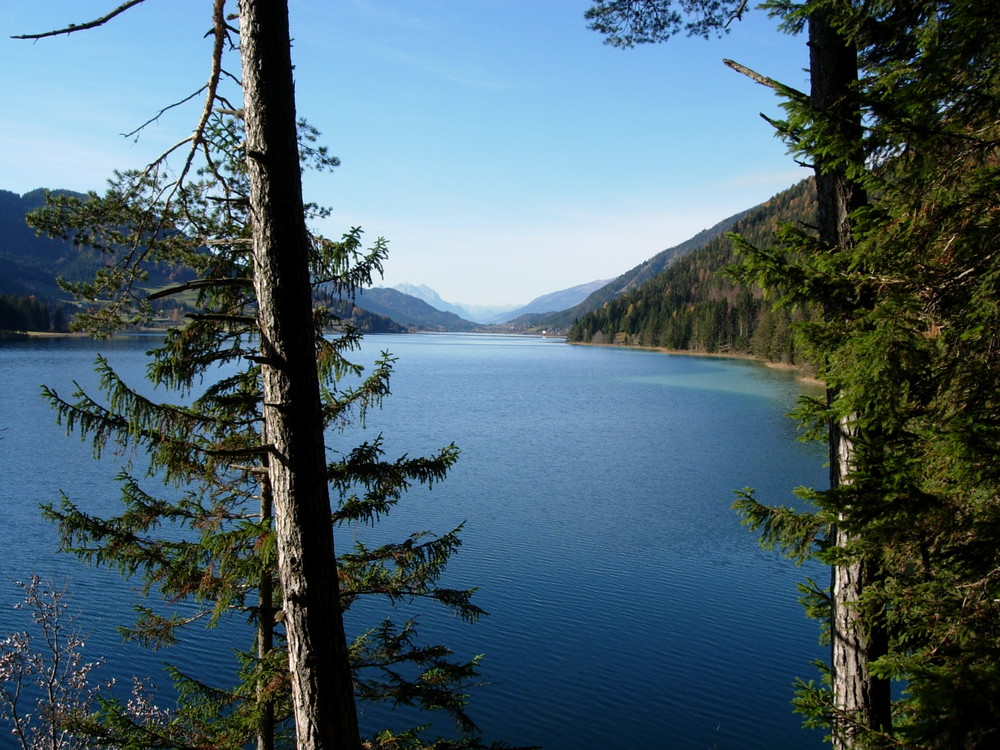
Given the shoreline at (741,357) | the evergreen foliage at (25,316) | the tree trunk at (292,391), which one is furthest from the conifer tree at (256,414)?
the evergreen foliage at (25,316)

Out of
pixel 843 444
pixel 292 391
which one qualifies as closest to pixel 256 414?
pixel 292 391

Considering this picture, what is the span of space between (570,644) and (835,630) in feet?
23.2

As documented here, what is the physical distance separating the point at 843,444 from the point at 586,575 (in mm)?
9544

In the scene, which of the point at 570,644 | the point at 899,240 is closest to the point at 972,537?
the point at 899,240

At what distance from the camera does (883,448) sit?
3.65m

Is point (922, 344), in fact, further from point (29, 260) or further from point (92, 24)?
point (29, 260)

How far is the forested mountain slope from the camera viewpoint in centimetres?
8288

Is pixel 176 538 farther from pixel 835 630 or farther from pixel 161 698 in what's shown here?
pixel 835 630

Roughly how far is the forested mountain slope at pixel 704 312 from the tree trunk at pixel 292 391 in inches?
2596

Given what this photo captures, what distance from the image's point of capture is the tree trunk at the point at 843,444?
3.61 m

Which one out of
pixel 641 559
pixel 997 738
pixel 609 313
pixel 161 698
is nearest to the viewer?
A: pixel 997 738

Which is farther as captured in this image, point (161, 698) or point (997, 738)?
point (161, 698)

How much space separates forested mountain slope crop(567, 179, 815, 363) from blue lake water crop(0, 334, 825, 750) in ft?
157

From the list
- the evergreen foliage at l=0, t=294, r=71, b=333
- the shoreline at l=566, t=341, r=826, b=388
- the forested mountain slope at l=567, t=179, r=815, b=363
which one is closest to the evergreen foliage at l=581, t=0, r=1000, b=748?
the shoreline at l=566, t=341, r=826, b=388
